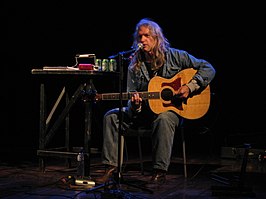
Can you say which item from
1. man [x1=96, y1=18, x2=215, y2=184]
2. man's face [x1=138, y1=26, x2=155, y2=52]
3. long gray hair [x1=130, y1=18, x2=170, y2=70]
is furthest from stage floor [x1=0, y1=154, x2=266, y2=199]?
man's face [x1=138, y1=26, x2=155, y2=52]

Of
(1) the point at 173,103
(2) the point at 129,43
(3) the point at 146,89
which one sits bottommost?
(1) the point at 173,103

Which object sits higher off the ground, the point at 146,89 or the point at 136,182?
the point at 146,89

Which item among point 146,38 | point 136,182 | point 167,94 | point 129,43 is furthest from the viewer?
point 129,43

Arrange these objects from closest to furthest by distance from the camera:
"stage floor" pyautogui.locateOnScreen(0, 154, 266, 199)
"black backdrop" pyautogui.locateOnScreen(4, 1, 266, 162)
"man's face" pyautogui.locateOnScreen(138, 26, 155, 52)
A: "stage floor" pyautogui.locateOnScreen(0, 154, 266, 199), "man's face" pyautogui.locateOnScreen(138, 26, 155, 52), "black backdrop" pyautogui.locateOnScreen(4, 1, 266, 162)

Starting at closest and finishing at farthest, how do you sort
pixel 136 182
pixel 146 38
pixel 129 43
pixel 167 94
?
1. pixel 136 182
2. pixel 167 94
3. pixel 146 38
4. pixel 129 43

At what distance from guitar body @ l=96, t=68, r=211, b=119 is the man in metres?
0.04

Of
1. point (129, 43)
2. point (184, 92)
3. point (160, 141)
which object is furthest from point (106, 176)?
point (129, 43)

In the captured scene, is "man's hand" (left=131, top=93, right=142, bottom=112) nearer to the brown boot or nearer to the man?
the man

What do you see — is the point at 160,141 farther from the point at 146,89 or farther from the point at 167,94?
the point at 146,89

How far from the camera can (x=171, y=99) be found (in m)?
3.86

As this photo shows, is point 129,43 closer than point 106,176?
No

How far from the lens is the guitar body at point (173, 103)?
384 cm

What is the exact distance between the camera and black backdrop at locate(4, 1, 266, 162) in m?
5.45

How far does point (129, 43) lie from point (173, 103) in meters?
2.24
